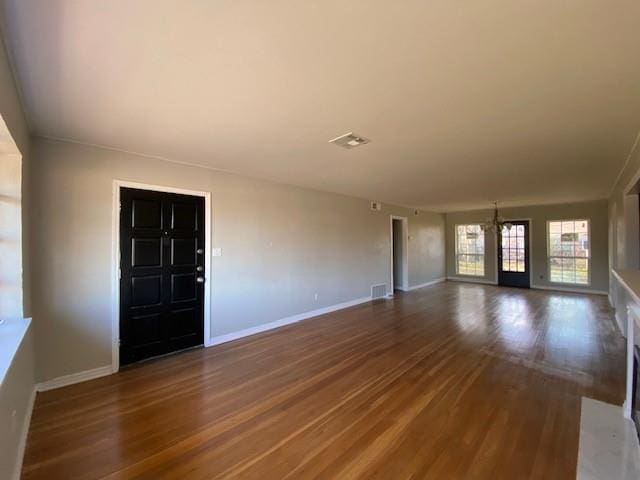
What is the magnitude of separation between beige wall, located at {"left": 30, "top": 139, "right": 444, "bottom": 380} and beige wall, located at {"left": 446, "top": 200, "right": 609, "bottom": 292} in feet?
12.5

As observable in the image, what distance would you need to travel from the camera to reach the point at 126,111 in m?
2.25

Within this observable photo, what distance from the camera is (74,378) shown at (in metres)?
2.91

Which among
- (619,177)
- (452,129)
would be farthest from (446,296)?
(452,129)

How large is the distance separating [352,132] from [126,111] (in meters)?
1.86

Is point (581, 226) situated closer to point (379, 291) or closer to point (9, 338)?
point (379, 291)

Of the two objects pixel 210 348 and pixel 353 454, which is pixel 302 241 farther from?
pixel 353 454

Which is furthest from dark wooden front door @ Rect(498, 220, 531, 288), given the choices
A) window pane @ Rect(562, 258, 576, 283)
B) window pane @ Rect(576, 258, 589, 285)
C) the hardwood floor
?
the hardwood floor

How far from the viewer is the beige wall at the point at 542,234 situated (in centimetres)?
734

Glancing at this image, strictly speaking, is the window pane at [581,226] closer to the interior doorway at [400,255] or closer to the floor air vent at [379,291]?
the interior doorway at [400,255]

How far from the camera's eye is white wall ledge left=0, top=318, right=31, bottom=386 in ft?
4.98

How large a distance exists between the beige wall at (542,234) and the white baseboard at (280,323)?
16.8 ft

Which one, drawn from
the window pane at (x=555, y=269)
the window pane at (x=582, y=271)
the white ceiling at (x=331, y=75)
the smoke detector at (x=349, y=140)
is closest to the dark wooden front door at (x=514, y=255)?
the window pane at (x=555, y=269)

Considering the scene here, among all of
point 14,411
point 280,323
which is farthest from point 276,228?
point 14,411

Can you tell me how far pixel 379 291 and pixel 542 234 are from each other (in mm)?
5205
